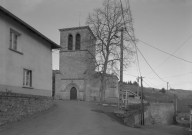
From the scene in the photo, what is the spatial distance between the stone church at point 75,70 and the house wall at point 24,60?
1531 cm

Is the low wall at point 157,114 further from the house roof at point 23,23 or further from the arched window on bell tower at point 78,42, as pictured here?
the arched window on bell tower at point 78,42

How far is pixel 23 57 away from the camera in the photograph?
1505cm

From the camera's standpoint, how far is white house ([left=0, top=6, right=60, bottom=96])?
13000 millimetres

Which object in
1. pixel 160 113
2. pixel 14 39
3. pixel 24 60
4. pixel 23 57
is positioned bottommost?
Answer: pixel 160 113

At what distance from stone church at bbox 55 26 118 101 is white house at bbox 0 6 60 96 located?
602 inches

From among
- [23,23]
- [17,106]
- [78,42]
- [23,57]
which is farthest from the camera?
[78,42]

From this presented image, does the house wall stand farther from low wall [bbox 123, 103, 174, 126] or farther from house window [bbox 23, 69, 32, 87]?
low wall [bbox 123, 103, 174, 126]

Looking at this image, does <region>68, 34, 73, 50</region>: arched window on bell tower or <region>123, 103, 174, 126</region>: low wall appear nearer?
<region>123, 103, 174, 126</region>: low wall

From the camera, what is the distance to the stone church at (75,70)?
34.1 metres

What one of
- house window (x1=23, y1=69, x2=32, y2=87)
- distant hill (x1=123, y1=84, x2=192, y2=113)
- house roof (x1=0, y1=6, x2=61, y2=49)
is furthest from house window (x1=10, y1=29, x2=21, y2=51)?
distant hill (x1=123, y1=84, x2=192, y2=113)

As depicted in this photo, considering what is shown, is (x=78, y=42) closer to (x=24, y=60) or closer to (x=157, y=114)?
(x=157, y=114)

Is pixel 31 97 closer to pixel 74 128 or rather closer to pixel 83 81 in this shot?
pixel 74 128

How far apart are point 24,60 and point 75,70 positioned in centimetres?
1991

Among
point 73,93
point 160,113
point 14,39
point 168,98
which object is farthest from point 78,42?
point 168,98
